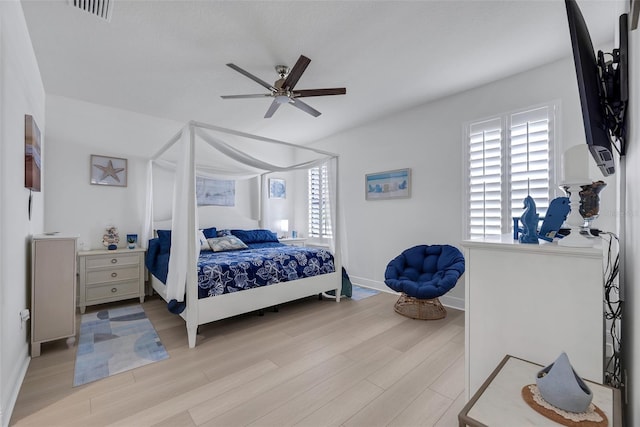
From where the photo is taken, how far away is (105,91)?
3.42 m

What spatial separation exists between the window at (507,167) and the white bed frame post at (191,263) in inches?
120

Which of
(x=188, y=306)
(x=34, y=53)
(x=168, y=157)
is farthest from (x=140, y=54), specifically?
(x=188, y=306)

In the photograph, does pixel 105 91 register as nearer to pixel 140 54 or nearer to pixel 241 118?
pixel 140 54

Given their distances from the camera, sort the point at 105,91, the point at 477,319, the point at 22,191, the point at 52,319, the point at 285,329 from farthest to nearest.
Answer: the point at 105,91, the point at 285,329, the point at 52,319, the point at 22,191, the point at 477,319

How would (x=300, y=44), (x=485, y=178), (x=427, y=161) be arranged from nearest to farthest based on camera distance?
1. (x=300, y=44)
2. (x=485, y=178)
3. (x=427, y=161)

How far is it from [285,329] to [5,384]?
6.44ft

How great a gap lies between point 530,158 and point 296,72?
2.61m

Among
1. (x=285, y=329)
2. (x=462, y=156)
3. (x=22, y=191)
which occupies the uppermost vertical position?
(x=462, y=156)

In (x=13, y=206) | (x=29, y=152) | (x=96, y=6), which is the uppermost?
(x=96, y=6)

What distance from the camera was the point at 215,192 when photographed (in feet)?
15.9

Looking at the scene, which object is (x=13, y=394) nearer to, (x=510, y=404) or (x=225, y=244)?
(x=225, y=244)

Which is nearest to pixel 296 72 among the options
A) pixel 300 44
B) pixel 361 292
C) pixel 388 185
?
pixel 300 44

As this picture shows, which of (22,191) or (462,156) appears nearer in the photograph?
(22,191)

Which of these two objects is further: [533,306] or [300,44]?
[300,44]
